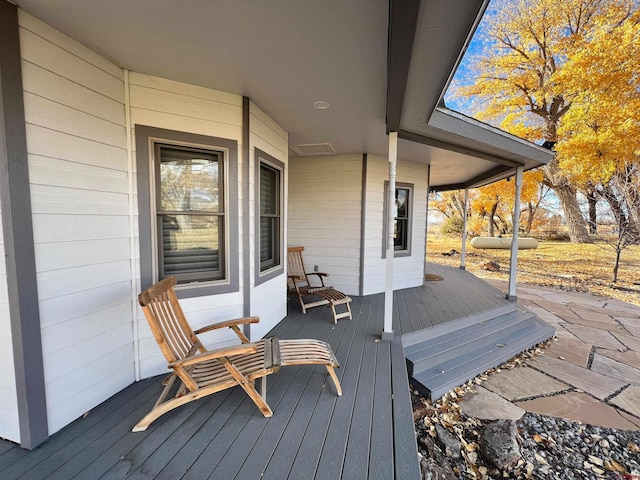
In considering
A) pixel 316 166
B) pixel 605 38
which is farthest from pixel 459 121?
pixel 605 38

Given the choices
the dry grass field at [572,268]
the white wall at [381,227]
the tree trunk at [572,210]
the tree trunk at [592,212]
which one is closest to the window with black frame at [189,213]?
the white wall at [381,227]

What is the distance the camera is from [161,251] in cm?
245

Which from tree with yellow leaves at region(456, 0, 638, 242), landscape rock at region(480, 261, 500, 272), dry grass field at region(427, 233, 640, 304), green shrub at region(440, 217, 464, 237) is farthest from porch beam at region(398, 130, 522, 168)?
green shrub at region(440, 217, 464, 237)

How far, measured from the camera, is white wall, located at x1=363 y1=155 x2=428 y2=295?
5.08 meters

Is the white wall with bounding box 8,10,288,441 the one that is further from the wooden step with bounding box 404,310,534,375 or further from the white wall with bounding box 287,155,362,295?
the white wall with bounding box 287,155,362,295

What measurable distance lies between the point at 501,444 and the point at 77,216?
11.2ft

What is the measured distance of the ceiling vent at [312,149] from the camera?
436cm

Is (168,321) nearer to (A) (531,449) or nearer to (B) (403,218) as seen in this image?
(A) (531,449)

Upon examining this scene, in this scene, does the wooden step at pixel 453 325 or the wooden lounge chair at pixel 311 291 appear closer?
the wooden step at pixel 453 325

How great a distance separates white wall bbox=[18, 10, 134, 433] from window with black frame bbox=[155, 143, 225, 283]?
29 cm

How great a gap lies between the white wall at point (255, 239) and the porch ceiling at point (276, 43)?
255 millimetres

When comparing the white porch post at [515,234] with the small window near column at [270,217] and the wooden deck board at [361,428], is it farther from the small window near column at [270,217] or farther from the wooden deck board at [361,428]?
the small window near column at [270,217]

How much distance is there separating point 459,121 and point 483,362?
9.32ft

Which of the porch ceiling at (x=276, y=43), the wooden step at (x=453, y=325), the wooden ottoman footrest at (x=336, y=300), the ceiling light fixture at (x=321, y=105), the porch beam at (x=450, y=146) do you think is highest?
the ceiling light fixture at (x=321, y=105)
